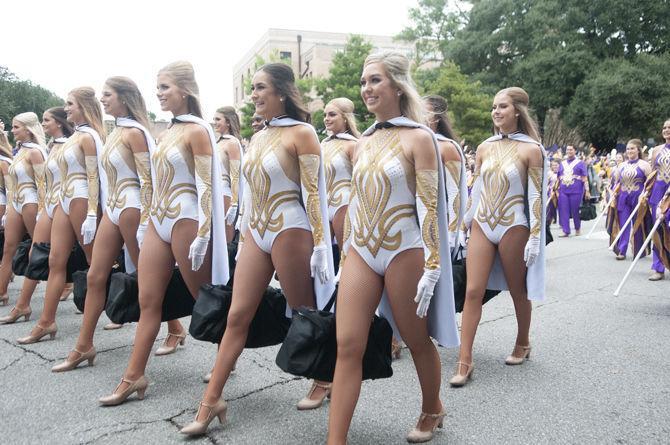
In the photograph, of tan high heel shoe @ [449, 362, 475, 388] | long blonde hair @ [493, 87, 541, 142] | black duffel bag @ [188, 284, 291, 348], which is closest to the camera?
black duffel bag @ [188, 284, 291, 348]

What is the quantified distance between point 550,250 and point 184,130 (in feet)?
31.5

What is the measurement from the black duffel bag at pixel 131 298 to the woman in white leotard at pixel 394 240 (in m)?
1.53

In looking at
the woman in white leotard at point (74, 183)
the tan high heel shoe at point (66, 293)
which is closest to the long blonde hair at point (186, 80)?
the woman in white leotard at point (74, 183)

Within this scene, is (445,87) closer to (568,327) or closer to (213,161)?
(568,327)

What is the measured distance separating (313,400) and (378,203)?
4.96 feet

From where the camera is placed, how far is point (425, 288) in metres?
2.92

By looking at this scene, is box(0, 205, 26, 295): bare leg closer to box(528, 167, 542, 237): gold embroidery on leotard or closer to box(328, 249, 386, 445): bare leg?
box(328, 249, 386, 445): bare leg

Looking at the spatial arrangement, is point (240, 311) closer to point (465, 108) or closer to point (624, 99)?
point (465, 108)

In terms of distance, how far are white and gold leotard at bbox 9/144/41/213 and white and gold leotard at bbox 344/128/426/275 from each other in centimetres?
462

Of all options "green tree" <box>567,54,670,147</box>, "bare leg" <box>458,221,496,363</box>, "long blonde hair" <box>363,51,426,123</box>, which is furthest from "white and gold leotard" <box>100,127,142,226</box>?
"green tree" <box>567,54,670,147</box>

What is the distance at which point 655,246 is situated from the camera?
7320mm

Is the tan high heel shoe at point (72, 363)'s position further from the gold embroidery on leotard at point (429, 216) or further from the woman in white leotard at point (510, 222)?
the gold embroidery on leotard at point (429, 216)

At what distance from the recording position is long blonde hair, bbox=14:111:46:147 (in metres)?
6.43

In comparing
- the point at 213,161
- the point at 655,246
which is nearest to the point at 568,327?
the point at 655,246
